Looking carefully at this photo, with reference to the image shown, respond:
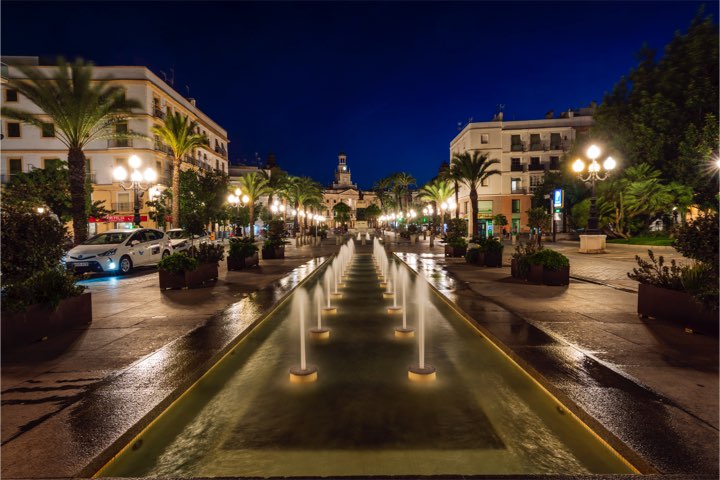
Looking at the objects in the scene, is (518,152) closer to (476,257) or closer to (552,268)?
(476,257)

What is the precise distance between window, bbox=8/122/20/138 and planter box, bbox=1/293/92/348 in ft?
144

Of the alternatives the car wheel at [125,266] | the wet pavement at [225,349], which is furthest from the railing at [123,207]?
the wet pavement at [225,349]

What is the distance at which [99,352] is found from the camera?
20.5 feet

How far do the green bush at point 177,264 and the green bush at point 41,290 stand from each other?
407 centimetres

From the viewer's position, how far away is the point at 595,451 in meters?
3.71

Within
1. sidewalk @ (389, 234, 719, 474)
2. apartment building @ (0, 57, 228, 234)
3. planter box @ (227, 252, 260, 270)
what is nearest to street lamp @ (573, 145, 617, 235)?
sidewalk @ (389, 234, 719, 474)

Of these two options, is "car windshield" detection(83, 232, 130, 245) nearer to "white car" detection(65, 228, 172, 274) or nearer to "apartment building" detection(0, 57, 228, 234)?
"white car" detection(65, 228, 172, 274)

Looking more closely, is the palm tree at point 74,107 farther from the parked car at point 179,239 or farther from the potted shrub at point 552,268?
the potted shrub at point 552,268

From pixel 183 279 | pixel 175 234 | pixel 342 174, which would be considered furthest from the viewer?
pixel 342 174

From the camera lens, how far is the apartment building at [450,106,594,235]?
59875mm

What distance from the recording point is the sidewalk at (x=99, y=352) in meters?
3.89

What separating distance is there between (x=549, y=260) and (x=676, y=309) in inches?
210

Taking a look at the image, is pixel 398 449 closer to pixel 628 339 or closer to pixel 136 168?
pixel 628 339

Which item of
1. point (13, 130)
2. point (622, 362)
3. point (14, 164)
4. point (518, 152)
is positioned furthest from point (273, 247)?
point (518, 152)
